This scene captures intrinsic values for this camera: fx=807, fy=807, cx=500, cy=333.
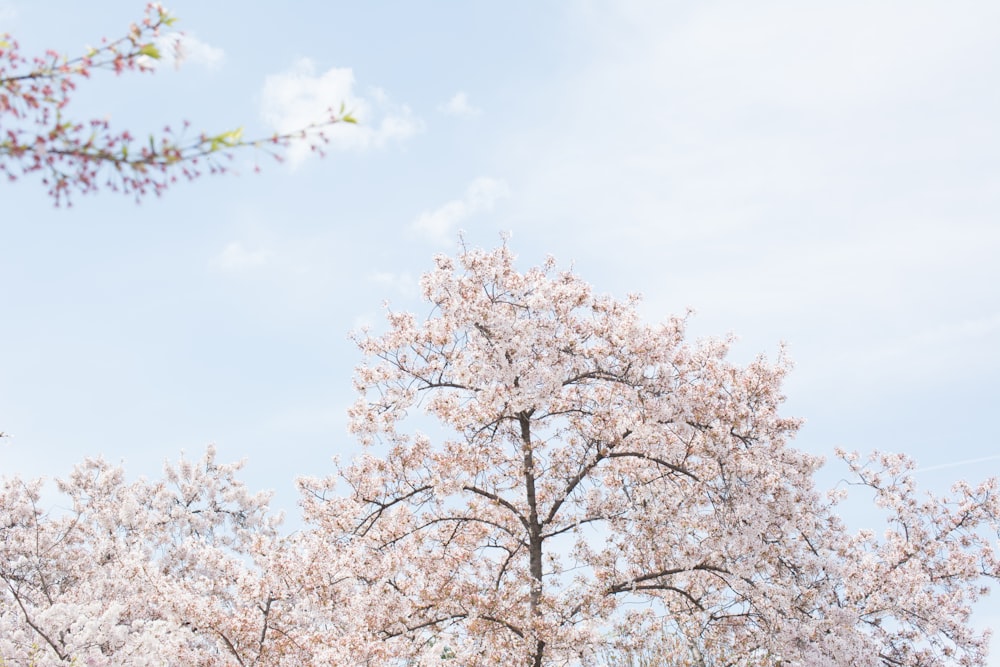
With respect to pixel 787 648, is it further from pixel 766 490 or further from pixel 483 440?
pixel 483 440

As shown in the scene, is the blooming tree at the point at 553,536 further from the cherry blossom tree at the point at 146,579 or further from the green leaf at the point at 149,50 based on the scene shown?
the green leaf at the point at 149,50

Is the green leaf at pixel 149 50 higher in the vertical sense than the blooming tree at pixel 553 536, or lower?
lower

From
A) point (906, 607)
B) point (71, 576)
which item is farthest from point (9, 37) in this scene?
point (71, 576)

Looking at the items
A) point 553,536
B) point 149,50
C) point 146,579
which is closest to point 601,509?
point 553,536

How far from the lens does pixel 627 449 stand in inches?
575

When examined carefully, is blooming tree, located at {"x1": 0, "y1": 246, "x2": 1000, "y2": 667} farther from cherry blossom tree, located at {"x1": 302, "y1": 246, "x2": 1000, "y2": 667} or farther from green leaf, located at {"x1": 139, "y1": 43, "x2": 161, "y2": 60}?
green leaf, located at {"x1": 139, "y1": 43, "x2": 161, "y2": 60}

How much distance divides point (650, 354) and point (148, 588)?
9.09 meters

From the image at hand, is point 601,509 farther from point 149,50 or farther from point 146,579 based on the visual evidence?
point 149,50

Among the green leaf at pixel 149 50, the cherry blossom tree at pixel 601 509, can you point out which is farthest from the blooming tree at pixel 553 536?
the green leaf at pixel 149 50

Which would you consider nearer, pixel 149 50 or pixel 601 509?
pixel 149 50

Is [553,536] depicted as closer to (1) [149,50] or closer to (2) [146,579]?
(2) [146,579]

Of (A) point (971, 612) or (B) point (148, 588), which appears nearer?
(B) point (148, 588)

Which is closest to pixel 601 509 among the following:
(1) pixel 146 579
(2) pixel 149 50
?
(1) pixel 146 579

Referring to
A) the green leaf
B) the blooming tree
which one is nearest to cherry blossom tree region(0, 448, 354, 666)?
the blooming tree
